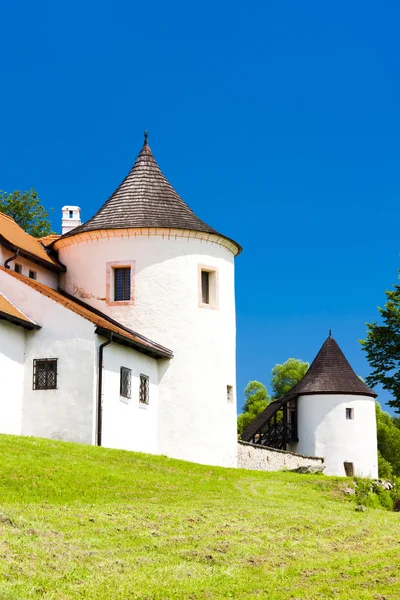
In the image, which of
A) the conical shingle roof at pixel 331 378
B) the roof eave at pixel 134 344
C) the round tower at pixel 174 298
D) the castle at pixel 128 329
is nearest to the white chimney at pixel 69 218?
the castle at pixel 128 329

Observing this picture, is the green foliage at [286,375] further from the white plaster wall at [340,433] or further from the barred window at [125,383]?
the barred window at [125,383]

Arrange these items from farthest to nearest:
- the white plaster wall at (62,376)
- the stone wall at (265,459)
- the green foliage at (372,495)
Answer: the stone wall at (265,459), the white plaster wall at (62,376), the green foliage at (372,495)

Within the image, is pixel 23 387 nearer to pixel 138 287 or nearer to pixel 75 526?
pixel 138 287

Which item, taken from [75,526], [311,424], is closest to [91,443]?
[75,526]

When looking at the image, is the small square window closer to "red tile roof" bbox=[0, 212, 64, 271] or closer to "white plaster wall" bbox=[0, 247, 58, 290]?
"white plaster wall" bbox=[0, 247, 58, 290]

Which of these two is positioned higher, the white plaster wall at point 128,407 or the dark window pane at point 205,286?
the dark window pane at point 205,286

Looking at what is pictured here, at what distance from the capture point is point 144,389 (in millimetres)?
27312

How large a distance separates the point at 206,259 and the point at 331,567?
61.4 feet

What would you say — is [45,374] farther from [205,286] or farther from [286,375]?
[286,375]

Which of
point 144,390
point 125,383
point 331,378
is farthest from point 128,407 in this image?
point 331,378

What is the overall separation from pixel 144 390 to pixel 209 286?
15.1 ft

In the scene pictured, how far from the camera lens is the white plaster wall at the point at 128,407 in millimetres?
24844

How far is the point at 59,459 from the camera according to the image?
18656 mm

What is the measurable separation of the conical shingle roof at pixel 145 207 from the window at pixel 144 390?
5.05m
